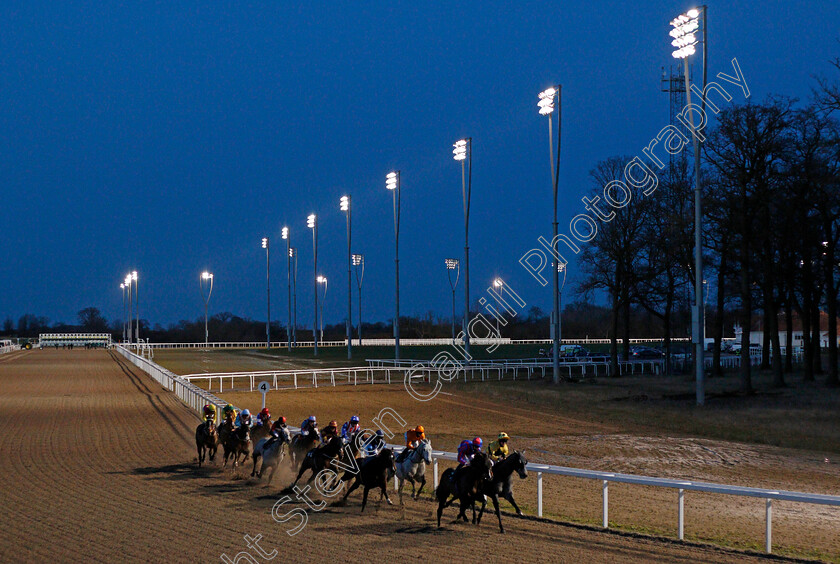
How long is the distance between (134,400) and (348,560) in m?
20.0

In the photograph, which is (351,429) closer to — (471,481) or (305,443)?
(305,443)

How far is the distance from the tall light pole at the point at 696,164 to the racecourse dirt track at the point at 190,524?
1581 cm

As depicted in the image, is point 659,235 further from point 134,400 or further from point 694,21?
point 134,400

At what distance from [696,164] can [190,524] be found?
20.5 m

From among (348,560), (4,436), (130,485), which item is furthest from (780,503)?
(4,436)

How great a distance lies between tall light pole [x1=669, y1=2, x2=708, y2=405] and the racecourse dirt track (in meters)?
15.8

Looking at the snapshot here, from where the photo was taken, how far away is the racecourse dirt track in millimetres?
8055

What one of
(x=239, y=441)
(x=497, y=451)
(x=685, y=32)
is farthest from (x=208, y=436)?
(x=685, y=32)

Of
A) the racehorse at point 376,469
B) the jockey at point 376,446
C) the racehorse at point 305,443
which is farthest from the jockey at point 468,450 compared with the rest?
the racehorse at point 305,443

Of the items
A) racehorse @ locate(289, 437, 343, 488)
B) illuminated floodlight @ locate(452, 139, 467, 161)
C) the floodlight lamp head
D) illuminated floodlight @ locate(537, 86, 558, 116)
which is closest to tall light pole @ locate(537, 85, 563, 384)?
illuminated floodlight @ locate(537, 86, 558, 116)

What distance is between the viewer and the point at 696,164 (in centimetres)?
2461

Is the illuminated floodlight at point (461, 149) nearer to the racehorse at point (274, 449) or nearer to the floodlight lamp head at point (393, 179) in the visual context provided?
the floodlight lamp head at point (393, 179)

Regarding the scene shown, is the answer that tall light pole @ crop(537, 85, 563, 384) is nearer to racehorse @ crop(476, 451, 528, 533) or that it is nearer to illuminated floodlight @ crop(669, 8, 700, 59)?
illuminated floodlight @ crop(669, 8, 700, 59)

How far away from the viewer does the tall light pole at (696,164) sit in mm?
23906
